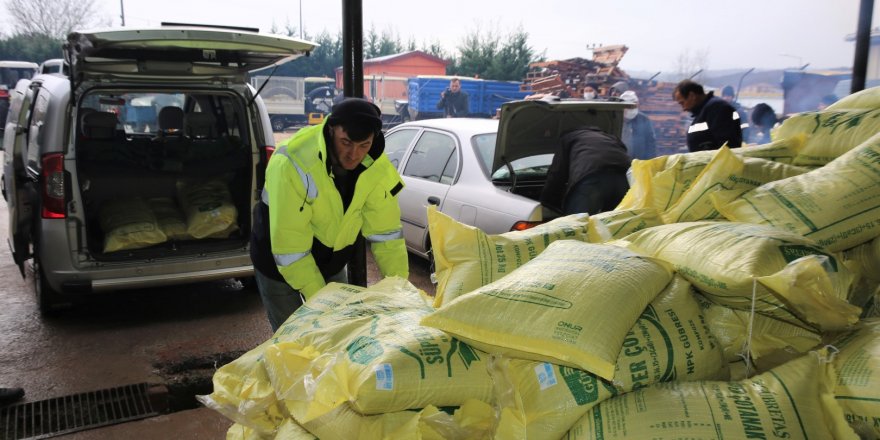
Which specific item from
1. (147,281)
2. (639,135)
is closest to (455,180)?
(147,281)

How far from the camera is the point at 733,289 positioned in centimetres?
179

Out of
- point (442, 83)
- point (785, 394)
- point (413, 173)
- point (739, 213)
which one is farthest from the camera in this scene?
point (442, 83)

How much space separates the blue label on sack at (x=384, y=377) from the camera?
1685 millimetres

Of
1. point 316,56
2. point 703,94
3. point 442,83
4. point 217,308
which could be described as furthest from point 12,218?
point 316,56

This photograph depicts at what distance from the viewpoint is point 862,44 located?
4906 mm

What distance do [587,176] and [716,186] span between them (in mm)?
2500

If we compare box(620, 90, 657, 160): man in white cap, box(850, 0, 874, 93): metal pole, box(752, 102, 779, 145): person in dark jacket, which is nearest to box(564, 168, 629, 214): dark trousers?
box(850, 0, 874, 93): metal pole

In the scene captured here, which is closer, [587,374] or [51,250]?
[587,374]

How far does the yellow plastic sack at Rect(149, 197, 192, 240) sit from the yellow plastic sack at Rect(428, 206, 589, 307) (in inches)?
141

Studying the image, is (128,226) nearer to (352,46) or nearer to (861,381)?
(352,46)

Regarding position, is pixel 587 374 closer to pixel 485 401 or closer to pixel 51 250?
pixel 485 401

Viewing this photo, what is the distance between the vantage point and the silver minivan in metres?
4.39

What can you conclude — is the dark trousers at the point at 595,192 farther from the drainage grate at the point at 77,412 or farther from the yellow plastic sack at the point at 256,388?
the drainage grate at the point at 77,412

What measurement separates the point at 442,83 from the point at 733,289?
2489cm
